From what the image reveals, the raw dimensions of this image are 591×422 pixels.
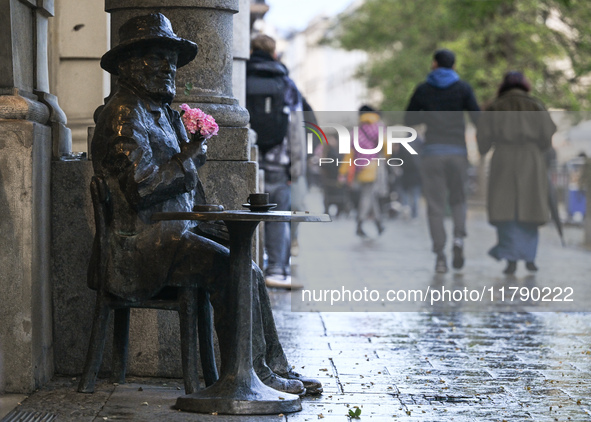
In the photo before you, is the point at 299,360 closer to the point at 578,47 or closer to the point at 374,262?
the point at 374,262

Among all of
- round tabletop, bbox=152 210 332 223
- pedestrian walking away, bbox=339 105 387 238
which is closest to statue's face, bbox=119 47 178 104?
round tabletop, bbox=152 210 332 223

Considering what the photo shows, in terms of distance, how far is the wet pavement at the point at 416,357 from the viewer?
5.83 meters

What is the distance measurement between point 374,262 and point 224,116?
15.0ft

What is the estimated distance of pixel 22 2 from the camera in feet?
21.4

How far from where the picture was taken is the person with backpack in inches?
450

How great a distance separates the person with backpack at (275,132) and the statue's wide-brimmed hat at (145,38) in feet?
17.6

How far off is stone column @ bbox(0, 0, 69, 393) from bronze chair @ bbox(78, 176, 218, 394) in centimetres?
38

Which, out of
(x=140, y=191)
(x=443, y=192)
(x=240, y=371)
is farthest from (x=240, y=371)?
(x=443, y=192)

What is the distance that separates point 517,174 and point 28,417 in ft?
26.0

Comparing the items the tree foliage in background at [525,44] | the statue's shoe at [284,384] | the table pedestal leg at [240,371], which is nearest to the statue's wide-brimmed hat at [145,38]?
the table pedestal leg at [240,371]

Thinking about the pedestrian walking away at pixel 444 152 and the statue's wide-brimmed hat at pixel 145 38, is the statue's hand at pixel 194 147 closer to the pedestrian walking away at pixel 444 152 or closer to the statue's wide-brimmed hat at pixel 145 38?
the statue's wide-brimmed hat at pixel 145 38

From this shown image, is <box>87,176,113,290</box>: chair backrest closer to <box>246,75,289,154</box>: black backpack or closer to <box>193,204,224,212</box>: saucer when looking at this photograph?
<box>193,204,224,212</box>: saucer

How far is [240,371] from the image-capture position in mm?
5770

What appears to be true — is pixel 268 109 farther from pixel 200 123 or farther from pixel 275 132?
pixel 200 123
